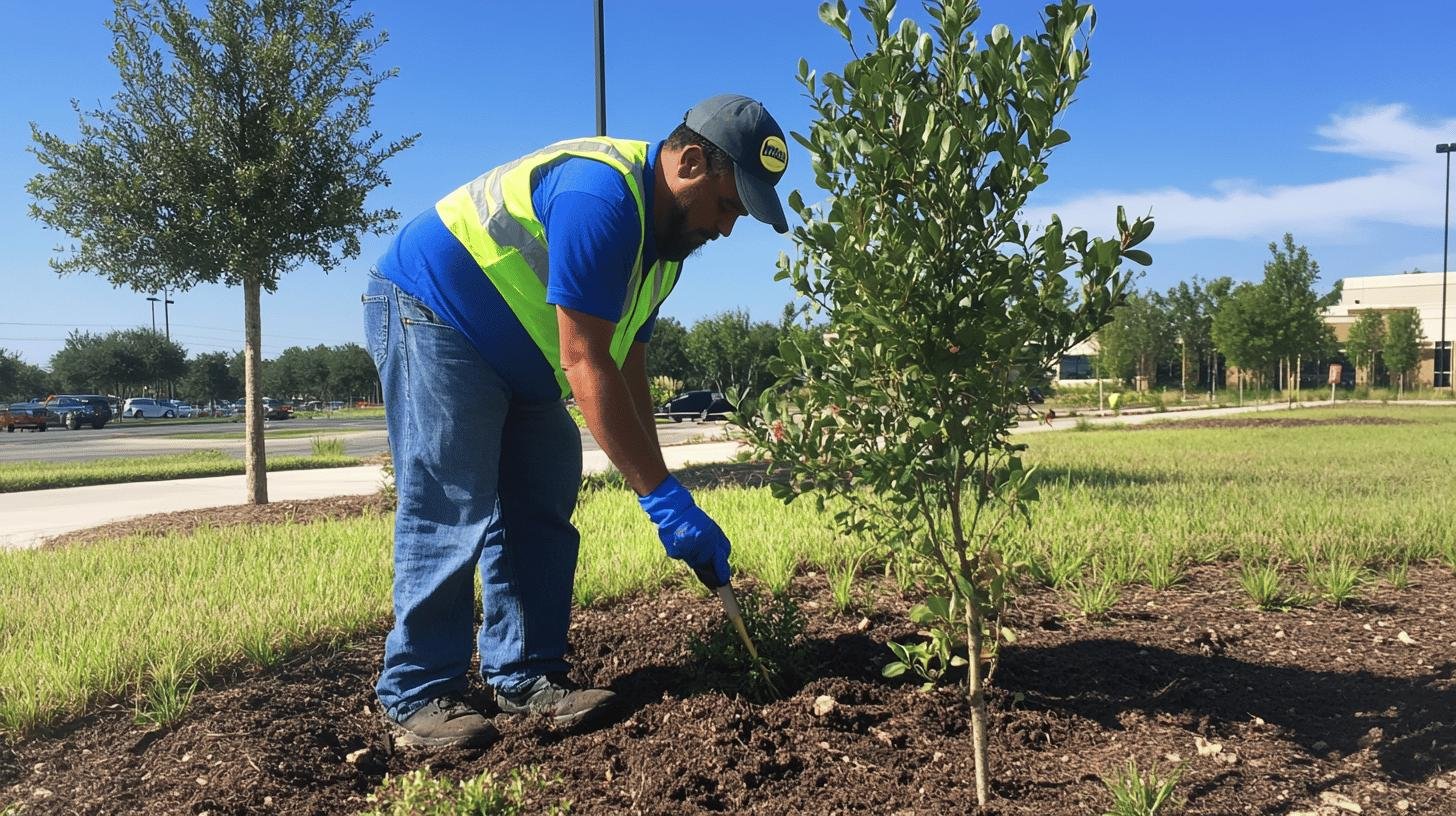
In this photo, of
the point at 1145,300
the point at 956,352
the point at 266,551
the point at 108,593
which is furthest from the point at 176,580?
the point at 1145,300

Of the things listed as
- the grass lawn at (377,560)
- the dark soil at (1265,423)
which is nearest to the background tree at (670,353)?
the dark soil at (1265,423)

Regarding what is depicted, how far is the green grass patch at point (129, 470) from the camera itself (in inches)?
411

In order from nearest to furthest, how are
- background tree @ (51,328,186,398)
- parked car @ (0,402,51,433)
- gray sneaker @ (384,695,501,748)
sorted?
gray sneaker @ (384,695,501,748), parked car @ (0,402,51,433), background tree @ (51,328,186,398)

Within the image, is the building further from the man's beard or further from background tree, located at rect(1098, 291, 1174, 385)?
the man's beard

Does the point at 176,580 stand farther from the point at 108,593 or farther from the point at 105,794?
the point at 105,794

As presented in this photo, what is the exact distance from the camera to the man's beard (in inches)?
94.0

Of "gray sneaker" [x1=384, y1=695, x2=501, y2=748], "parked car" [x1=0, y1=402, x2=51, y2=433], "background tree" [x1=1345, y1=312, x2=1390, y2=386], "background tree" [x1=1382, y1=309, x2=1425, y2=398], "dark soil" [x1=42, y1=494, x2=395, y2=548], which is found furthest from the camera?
"background tree" [x1=1345, y1=312, x2=1390, y2=386]

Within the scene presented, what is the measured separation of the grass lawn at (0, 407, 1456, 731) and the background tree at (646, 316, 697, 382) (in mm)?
35176

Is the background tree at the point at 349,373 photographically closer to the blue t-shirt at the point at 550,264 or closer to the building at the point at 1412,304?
the building at the point at 1412,304

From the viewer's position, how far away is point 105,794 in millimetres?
2211

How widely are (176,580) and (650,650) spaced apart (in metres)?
2.52

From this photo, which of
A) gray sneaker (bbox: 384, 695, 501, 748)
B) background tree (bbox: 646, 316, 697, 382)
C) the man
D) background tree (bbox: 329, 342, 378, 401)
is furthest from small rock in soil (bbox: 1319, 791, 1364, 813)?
background tree (bbox: 329, 342, 378, 401)

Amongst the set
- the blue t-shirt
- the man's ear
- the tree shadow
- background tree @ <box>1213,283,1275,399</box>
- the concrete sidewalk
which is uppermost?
background tree @ <box>1213,283,1275,399</box>

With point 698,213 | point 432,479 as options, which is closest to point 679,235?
Answer: point 698,213
